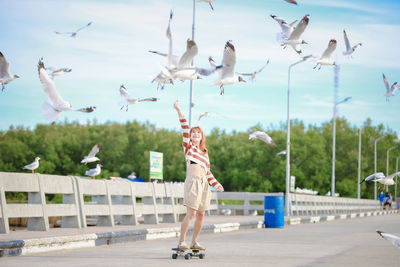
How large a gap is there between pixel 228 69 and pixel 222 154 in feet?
312

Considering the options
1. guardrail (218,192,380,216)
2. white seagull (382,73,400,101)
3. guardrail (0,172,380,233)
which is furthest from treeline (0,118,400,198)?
white seagull (382,73,400,101)

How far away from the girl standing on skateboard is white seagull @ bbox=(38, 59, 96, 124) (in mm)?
1726

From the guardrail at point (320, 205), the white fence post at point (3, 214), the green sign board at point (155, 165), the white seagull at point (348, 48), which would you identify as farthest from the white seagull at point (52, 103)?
the guardrail at point (320, 205)

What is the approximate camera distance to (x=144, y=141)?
11044cm

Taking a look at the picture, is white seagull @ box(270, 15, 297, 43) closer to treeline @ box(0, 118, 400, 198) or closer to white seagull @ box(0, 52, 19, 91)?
white seagull @ box(0, 52, 19, 91)

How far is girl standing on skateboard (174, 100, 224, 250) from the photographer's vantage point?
11.0 m

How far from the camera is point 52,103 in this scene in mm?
11547

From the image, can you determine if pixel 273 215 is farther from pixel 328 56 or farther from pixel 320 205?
pixel 320 205

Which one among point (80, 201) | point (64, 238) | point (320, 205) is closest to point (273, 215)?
point (80, 201)

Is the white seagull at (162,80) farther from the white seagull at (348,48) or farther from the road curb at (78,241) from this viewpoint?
the white seagull at (348,48)

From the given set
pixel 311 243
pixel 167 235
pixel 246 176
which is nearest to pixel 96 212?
pixel 167 235

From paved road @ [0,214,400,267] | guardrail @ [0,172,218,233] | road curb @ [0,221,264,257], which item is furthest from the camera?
guardrail @ [0,172,218,233]

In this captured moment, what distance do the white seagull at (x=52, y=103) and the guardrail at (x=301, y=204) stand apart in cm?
1918

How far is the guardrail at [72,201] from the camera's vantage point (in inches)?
519
